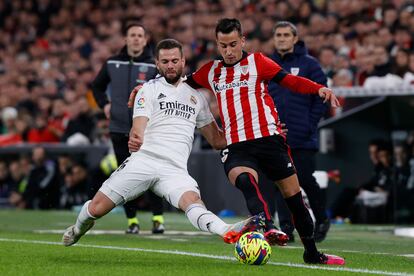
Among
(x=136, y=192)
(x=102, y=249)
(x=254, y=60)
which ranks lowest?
(x=102, y=249)

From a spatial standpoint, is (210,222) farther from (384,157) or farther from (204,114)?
(384,157)

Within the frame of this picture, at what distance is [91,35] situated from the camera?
25.2 metres

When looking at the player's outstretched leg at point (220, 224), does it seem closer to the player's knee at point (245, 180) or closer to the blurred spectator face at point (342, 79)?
the player's knee at point (245, 180)

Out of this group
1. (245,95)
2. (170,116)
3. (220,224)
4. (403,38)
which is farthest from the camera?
(403,38)

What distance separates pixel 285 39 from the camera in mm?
10609

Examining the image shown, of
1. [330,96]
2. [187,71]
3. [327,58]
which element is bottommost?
[187,71]

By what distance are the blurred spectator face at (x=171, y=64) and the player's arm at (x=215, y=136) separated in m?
0.45

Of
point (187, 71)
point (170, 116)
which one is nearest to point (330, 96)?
point (170, 116)

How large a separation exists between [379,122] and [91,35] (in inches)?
438

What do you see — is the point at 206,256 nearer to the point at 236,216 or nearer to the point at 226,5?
the point at 236,216

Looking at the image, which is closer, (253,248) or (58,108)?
(253,248)

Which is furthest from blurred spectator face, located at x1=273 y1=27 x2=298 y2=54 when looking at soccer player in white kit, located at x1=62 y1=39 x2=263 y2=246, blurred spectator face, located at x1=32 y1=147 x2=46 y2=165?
blurred spectator face, located at x1=32 y1=147 x2=46 y2=165

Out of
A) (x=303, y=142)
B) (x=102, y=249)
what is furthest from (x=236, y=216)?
(x=102, y=249)

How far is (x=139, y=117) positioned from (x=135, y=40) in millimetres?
3598
